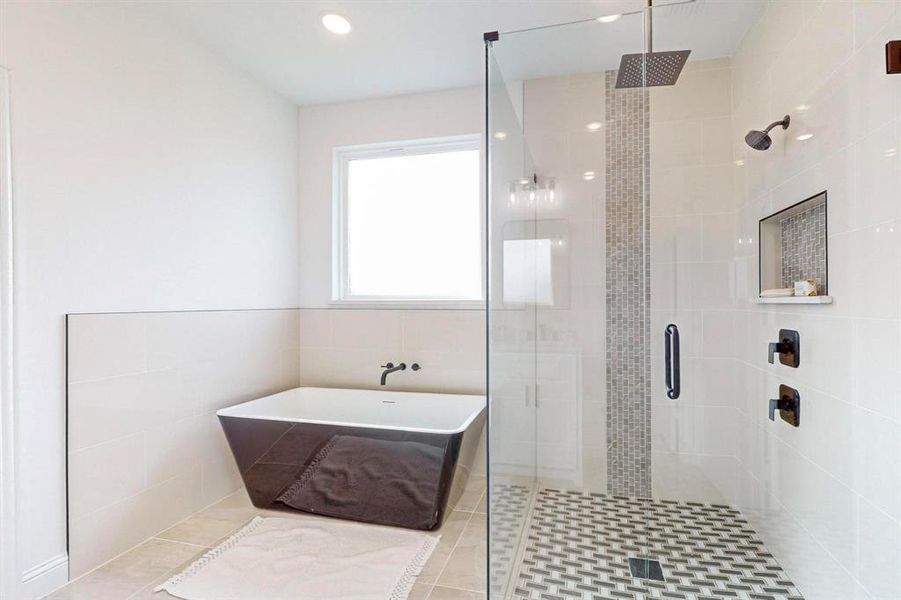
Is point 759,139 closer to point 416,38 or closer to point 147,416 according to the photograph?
point 416,38

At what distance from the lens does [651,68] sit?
215 centimetres

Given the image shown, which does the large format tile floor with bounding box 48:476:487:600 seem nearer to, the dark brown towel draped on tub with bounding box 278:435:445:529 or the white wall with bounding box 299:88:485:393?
the dark brown towel draped on tub with bounding box 278:435:445:529

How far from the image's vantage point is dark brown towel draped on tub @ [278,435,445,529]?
8.05 ft

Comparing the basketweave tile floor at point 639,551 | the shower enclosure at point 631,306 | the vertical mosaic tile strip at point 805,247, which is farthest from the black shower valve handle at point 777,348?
the basketweave tile floor at point 639,551

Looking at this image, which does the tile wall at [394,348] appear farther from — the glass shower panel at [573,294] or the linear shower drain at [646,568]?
the linear shower drain at [646,568]

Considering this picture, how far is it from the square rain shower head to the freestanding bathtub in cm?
182

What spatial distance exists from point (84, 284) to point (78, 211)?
12.8 inches

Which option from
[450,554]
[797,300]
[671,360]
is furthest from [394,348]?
→ [797,300]

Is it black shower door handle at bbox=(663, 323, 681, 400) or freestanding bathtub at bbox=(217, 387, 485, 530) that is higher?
black shower door handle at bbox=(663, 323, 681, 400)

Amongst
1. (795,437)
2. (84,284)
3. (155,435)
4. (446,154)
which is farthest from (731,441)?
(84,284)

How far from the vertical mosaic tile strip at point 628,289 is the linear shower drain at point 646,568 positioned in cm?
27

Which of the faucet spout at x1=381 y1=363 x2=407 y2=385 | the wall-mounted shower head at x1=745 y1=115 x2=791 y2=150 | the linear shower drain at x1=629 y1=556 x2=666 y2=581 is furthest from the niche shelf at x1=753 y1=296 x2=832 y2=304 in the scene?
the faucet spout at x1=381 y1=363 x2=407 y2=385

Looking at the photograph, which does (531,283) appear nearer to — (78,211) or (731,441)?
(731,441)

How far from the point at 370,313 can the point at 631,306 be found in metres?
2.01
